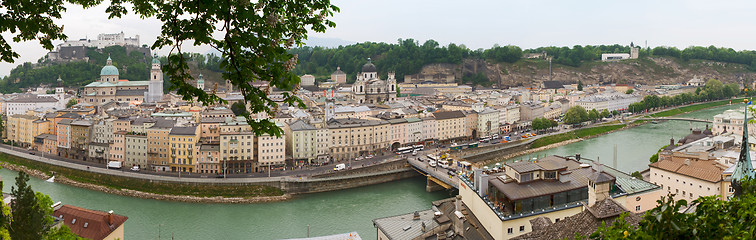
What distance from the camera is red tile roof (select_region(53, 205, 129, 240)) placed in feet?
29.2

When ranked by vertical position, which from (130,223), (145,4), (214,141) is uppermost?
(145,4)

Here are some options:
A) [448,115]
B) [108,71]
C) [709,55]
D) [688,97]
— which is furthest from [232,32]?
[709,55]

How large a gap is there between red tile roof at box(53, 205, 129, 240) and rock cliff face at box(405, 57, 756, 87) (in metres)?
38.6

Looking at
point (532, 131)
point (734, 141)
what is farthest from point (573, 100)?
point (734, 141)

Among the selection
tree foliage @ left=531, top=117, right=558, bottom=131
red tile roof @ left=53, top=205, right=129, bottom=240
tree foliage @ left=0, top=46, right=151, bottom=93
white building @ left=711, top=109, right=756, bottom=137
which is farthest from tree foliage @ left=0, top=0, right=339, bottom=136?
tree foliage @ left=0, top=46, right=151, bottom=93

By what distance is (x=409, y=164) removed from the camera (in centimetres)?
1883

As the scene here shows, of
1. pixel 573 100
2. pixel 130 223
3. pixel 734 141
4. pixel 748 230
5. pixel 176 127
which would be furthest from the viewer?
pixel 573 100

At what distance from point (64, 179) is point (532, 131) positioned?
19.8m

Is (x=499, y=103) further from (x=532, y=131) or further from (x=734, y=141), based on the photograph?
(x=734, y=141)

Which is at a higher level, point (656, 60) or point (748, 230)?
point (656, 60)

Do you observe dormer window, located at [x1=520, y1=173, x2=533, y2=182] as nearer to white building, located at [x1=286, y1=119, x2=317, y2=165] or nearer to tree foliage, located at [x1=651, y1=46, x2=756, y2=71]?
white building, located at [x1=286, y1=119, x2=317, y2=165]

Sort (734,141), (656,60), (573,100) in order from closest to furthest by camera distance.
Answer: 1. (734,141)
2. (573,100)
3. (656,60)

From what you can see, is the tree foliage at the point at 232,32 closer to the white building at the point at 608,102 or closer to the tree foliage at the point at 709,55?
the white building at the point at 608,102

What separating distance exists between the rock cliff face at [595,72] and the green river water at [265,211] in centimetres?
3017
